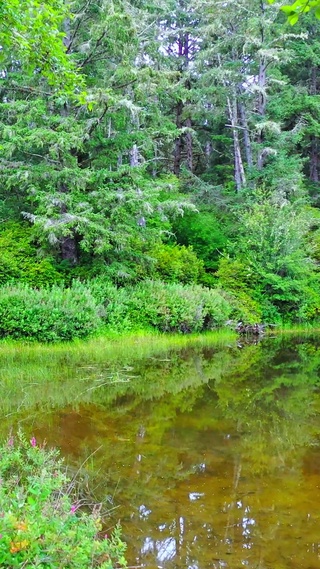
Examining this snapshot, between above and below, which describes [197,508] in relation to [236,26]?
below

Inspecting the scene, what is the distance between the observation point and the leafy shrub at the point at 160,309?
11.4 meters

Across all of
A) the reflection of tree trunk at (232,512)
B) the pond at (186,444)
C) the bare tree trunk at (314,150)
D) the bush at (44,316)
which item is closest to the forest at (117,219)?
the bush at (44,316)

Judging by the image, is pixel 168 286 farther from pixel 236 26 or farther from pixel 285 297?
pixel 236 26

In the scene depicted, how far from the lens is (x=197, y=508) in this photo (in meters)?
3.55

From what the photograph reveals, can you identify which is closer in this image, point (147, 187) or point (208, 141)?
point (147, 187)

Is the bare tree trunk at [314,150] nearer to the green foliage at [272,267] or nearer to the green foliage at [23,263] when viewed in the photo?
the green foliage at [272,267]

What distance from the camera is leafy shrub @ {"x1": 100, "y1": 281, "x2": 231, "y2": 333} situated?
11.4m

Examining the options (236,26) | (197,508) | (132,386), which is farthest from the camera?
(236,26)

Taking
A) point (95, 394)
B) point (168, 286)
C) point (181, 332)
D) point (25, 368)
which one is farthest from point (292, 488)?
point (168, 286)

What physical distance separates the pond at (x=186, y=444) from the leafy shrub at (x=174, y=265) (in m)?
5.55

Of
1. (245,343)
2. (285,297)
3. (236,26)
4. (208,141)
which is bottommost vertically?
(245,343)

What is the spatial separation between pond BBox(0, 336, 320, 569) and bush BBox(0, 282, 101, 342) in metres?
0.66

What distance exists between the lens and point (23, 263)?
497 inches

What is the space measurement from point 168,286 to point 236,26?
50.0ft
